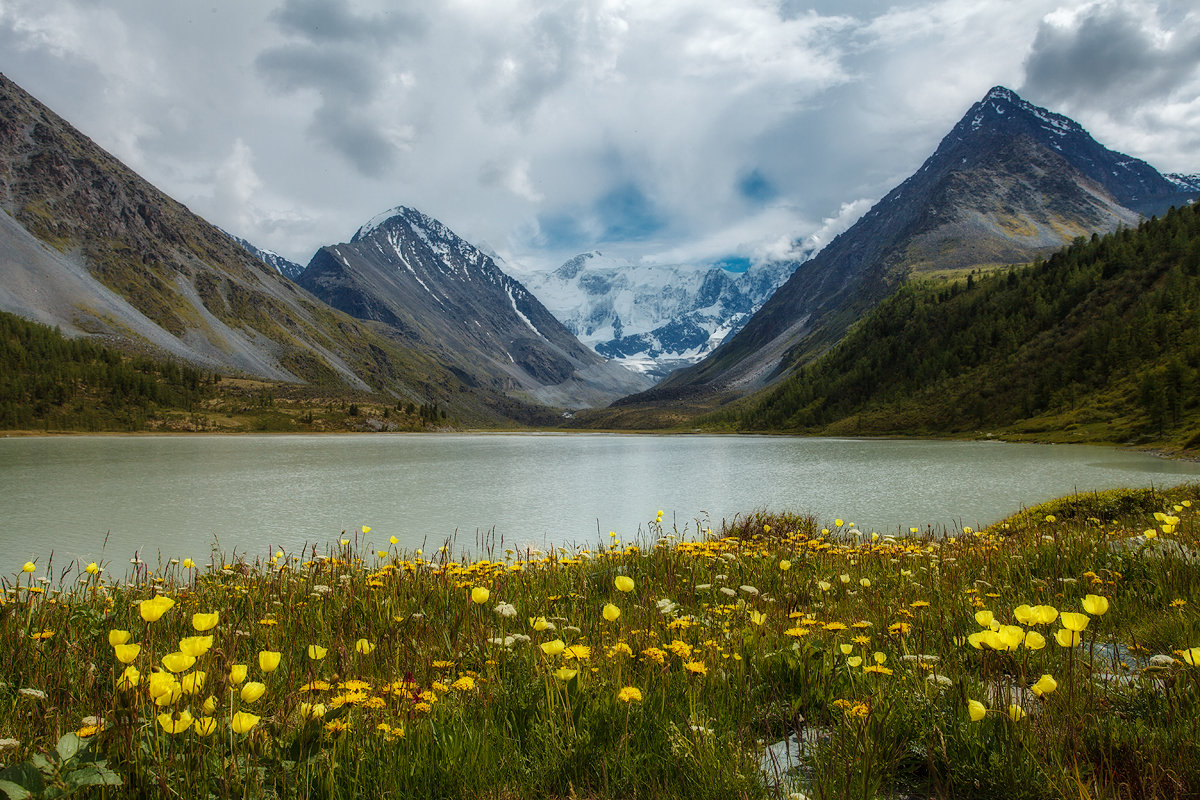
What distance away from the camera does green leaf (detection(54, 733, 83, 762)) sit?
91.6 inches

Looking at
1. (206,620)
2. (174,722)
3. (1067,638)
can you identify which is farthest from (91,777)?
(1067,638)

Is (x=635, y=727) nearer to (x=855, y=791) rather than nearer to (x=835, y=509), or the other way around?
(x=855, y=791)

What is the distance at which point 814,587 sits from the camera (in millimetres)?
8547

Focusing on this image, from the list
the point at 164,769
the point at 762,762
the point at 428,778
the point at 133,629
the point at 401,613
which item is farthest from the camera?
the point at 401,613

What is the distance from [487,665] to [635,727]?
1.49 m

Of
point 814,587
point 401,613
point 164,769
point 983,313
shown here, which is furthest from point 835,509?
point 983,313

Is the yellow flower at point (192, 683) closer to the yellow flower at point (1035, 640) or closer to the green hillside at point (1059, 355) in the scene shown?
the yellow flower at point (1035, 640)

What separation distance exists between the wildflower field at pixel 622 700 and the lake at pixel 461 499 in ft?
23.1

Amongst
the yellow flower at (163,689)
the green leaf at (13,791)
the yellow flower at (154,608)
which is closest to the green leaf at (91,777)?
the green leaf at (13,791)

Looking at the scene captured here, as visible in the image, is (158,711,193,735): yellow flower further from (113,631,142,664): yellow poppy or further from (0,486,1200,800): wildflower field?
(113,631,142,664): yellow poppy

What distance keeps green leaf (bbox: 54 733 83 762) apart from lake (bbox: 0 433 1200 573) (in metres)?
10.6

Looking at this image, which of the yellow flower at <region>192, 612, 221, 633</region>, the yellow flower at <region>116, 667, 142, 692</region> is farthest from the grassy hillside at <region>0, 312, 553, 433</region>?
the yellow flower at <region>116, 667, 142, 692</region>

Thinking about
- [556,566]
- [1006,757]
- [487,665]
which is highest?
[1006,757]

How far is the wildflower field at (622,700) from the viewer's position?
291 centimetres
